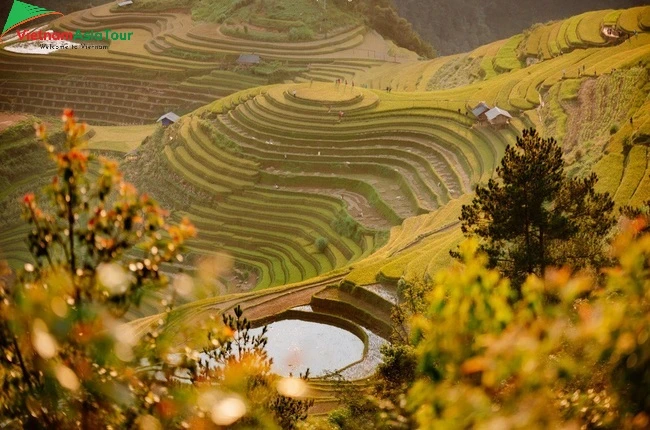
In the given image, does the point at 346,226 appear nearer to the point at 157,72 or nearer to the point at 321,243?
the point at 321,243

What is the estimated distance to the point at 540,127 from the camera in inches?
1040

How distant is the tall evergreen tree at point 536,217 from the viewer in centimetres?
1256

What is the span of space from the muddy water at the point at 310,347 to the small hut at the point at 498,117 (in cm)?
1460

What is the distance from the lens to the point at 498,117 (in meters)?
27.8

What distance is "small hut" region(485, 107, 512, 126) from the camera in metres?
27.6

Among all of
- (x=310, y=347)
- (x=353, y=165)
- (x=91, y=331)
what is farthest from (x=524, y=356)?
(x=353, y=165)

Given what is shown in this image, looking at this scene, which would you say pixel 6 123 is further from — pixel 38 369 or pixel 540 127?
pixel 38 369

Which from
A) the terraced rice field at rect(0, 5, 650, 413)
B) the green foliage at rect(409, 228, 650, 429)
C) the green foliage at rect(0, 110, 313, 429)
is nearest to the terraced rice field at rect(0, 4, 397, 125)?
the terraced rice field at rect(0, 5, 650, 413)

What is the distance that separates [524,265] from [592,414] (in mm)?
8088

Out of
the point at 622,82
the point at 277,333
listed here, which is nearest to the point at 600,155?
the point at 622,82

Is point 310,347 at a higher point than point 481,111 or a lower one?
lower

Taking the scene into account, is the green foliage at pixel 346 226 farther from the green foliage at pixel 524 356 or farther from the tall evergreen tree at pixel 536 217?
the green foliage at pixel 524 356

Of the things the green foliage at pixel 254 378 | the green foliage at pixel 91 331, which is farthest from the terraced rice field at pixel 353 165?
the green foliage at pixel 91 331

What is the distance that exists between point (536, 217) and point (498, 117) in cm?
1586
